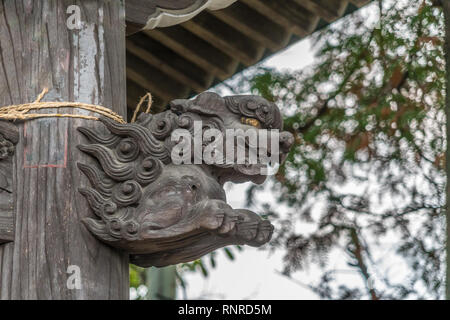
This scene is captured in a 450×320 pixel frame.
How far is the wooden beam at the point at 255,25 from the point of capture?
4.19 meters

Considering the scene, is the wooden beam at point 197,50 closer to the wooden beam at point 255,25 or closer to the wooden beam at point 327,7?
the wooden beam at point 255,25

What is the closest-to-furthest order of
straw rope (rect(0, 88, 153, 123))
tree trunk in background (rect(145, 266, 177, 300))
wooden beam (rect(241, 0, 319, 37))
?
straw rope (rect(0, 88, 153, 123))
wooden beam (rect(241, 0, 319, 37))
tree trunk in background (rect(145, 266, 177, 300))

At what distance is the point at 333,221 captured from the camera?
7.18m

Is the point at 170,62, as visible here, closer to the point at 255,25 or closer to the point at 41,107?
the point at 255,25

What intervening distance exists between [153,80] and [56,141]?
1483 mm

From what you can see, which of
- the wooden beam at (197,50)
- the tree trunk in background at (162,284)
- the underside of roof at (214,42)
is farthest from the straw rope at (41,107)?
the tree trunk in background at (162,284)

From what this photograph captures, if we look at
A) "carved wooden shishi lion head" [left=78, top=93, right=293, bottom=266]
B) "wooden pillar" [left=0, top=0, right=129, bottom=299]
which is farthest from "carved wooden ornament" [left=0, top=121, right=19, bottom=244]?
"carved wooden shishi lion head" [left=78, top=93, right=293, bottom=266]

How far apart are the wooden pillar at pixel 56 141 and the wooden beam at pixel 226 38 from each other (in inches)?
40.3

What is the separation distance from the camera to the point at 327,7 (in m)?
4.20

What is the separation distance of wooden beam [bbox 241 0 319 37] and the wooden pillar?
1.09 m

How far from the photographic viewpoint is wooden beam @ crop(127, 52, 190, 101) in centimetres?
433

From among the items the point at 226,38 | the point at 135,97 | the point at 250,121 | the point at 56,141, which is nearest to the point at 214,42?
the point at 226,38

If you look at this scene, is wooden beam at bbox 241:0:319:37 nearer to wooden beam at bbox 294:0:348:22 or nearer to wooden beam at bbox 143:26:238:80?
wooden beam at bbox 294:0:348:22

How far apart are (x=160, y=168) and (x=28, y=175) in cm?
39
